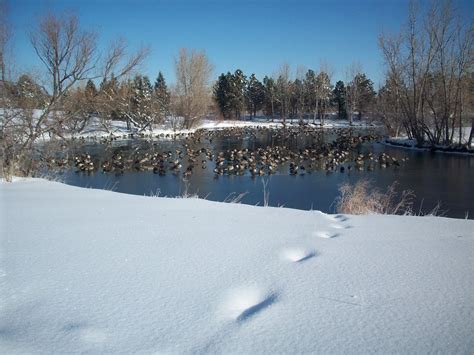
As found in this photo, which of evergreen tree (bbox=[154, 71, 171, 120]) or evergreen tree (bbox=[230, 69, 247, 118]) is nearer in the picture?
evergreen tree (bbox=[154, 71, 171, 120])

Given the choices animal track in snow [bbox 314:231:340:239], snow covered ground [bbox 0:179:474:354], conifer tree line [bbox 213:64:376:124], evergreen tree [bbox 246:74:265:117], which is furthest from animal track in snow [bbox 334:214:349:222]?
evergreen tree [bbox 246:74:265:117]

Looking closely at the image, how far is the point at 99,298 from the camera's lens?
1.77 metres

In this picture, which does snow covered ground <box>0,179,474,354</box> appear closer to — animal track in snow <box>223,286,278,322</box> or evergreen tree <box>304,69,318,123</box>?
animal track in snow <box>223,286,278,322</box>

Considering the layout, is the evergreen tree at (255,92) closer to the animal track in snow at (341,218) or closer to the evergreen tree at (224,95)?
the evergreen tree at (224,95)

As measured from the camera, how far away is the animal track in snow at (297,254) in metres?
2.40

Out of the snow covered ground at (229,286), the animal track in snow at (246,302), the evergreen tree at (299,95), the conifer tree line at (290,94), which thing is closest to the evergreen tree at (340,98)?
the conifer tree line at (290,94)

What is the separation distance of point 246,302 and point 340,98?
62424mm

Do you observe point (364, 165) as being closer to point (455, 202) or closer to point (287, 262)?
point (455, 202)

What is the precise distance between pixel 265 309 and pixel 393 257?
123 cm

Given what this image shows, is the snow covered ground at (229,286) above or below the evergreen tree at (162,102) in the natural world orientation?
below

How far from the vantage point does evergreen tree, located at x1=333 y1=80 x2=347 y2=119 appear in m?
59.4

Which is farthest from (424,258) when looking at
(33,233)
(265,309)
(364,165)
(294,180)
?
(364,165)

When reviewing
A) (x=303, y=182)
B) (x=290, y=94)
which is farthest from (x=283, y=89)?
(x=303, y=182)

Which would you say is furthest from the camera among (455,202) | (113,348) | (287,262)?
(455,202)
